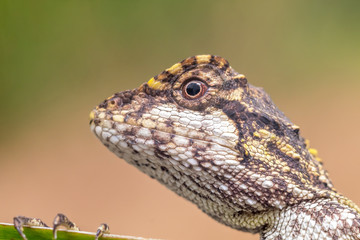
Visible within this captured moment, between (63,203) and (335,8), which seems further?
(335,8)

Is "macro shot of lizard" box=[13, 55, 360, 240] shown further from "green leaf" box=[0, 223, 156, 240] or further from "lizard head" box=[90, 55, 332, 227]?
"green leaf" box=[0, 223, 156, 240]

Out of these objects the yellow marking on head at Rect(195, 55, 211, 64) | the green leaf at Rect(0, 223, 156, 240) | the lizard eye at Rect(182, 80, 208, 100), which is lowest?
the green leaf at Rect(0, 223, 156, 240)

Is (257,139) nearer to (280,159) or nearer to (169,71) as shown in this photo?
(280,159)

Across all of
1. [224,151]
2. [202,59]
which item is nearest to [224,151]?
[224,151]

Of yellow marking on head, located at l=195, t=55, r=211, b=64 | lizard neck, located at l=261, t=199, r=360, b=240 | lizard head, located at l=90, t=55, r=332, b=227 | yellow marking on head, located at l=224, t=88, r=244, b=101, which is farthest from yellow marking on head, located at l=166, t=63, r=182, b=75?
lizard neck, located at l=261, t=199, r=360, b=240

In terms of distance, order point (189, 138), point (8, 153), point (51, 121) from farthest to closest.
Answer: point (51, 121) < point (8, 153) < point (189, 138)

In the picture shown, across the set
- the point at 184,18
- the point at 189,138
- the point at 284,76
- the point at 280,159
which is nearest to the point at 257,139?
the point at 280,159

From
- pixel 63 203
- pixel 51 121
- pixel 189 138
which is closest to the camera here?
pixel 189 138

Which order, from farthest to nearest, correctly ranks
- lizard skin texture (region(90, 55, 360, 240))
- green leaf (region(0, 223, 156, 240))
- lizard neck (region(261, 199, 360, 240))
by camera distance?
1. lizard skin texture (region(90, 55, 360, 240))
2. lizard neck (region(261, 199, 360, 240))
3. green leaf (region(0, 223, 156, 240))

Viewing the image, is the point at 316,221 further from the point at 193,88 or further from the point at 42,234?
the point at 42,234
